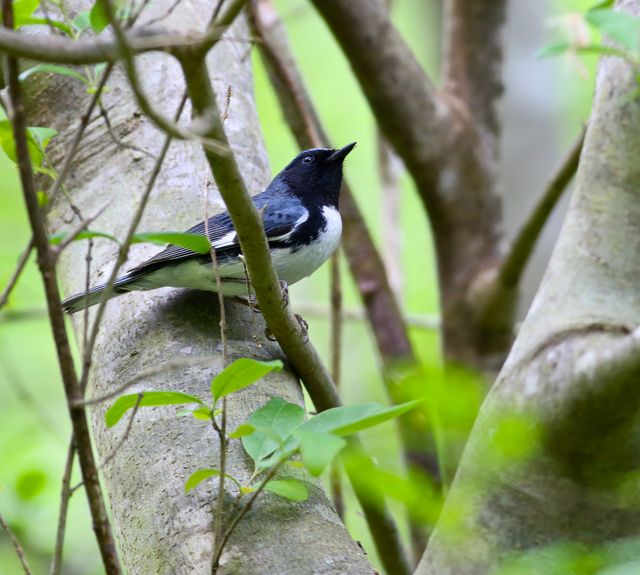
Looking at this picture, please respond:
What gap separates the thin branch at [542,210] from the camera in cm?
405

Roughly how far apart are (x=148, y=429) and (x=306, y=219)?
161 cm

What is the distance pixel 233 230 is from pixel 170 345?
93 cm

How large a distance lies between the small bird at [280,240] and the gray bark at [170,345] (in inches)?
3.5

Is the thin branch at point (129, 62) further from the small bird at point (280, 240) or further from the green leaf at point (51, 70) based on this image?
the small bird at point (280, 240)

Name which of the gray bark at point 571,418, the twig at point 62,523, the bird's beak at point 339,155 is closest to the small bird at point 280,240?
the bird's beak at point 339,155

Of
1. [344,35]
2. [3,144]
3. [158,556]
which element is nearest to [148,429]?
[158,556]

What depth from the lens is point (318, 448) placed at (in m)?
1.31

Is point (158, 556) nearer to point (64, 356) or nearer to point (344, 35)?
point (64, 356)

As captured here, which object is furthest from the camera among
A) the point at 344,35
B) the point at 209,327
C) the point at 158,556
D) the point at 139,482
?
the point at 344,35

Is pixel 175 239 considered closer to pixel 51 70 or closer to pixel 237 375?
pixel 237 375

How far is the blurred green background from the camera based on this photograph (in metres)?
4.40

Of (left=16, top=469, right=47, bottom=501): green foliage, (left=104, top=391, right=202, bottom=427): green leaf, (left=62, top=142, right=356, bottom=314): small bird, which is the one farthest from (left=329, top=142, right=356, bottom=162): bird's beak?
(left=104, top=391, right=202, bottom=427): green leaf

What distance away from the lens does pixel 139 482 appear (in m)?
2.14

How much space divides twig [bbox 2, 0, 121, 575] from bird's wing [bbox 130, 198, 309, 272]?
135 cm
